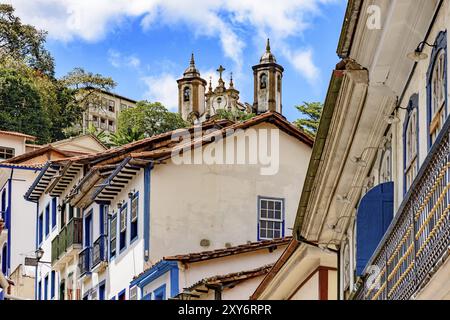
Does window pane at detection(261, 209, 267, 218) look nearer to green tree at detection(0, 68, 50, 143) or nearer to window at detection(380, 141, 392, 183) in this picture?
window at detection(380, 141, 392, 183)

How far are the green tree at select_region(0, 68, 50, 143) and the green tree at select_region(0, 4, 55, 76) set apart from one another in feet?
48.6

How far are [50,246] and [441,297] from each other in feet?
123

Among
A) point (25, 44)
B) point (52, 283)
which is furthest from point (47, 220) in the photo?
point (25, 44)

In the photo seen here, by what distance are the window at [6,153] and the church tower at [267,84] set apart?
217ft

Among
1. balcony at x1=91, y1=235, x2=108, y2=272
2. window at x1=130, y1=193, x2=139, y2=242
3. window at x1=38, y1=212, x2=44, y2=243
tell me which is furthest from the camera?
window at x1=38, y1=212, x2=44, y2=243

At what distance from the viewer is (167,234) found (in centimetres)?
3750

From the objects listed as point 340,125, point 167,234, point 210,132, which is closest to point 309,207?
point 340,125

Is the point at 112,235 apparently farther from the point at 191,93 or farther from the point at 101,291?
the point at 191,93

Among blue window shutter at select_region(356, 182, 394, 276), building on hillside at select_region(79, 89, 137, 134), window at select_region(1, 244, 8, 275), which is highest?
building on hillside at select_region(79, 89, 137, 134)

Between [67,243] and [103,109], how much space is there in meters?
89.9

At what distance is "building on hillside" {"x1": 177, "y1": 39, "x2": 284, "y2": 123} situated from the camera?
137 meters

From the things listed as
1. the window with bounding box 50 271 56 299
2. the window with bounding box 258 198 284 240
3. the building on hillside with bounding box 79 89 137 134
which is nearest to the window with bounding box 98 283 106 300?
the window with bounding box 258 198 284 240

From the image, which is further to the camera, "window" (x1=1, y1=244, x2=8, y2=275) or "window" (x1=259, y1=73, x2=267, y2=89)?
"window" (x1=259, y1=73, x2=267, y2=89)

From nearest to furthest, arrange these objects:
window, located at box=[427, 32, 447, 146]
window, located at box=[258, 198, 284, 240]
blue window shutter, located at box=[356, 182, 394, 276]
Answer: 1. window, located at box=[427, 32, 447, 146]
2. blue window shutter, located at box=[356, 182, 394, 276]
3. window, located at box=[258, 198, 284, 240]
